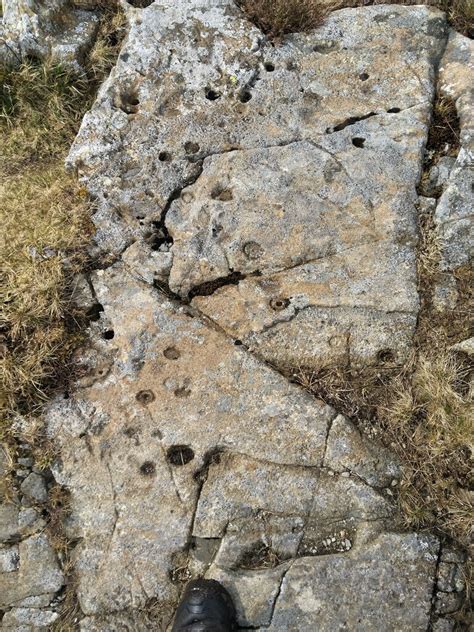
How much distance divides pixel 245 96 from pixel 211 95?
0.75 feet

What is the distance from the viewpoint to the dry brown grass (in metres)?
3.06

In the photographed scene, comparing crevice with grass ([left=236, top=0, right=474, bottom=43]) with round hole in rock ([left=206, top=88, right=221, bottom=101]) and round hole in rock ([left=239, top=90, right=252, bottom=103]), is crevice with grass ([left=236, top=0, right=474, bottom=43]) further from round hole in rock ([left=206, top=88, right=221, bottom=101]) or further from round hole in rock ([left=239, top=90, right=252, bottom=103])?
round hole in rock ([left=206, top=88, right=221, bottom=101])

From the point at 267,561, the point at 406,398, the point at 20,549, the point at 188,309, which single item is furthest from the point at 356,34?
the point at 20,549

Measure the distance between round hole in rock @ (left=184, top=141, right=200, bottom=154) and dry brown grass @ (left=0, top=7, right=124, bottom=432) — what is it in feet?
2.37

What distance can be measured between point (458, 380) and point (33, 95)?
11.6ft

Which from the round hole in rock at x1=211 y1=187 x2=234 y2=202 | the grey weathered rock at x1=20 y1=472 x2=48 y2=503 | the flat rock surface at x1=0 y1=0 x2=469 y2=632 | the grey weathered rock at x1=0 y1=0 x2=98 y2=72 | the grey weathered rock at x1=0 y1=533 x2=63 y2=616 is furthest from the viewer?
the grey weathered rock at x1=0 y1=0 x2=98 y2=72

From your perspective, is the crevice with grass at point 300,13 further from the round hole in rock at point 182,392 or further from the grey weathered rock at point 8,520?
the grey weathered rock at point 8,520

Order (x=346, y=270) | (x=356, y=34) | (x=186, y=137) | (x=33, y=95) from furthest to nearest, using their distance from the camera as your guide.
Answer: (x=33, y=95) < (x=356, y=34) < (x=186, y=137) < (x=346, y=270)

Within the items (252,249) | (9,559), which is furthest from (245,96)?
(9,559)

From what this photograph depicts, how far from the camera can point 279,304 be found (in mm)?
3102

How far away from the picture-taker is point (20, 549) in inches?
114

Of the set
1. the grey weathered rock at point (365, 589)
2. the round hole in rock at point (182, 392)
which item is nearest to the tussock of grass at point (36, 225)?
the round hole in rock at point (182, 392)

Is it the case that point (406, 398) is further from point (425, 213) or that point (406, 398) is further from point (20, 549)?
point (20, 549)

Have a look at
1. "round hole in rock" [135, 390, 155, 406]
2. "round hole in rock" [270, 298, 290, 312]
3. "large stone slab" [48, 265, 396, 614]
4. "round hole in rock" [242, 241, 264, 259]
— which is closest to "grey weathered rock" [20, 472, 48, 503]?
"large stone slab" [48, 265, 396, 614]
